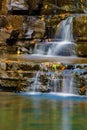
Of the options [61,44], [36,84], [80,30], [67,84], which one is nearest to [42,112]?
[67,84]

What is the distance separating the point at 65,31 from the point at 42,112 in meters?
8.90

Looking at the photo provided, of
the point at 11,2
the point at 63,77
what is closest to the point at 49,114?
the point at 63,77

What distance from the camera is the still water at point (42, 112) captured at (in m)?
7.14

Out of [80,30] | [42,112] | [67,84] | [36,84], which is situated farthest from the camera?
[80,30]

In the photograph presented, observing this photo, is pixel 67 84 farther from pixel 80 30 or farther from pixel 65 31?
pixel 65 31

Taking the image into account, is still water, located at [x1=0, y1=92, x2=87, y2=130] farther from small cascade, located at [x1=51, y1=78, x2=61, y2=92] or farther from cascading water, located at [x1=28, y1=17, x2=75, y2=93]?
→ cascading water, located at [x1=28, y1=17, x2=75, y2=93]

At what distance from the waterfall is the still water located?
6.11m

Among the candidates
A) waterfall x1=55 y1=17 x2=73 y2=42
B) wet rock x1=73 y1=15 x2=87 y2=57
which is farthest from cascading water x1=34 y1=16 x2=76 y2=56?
wet rock x1=73 y1=15 x2=87 y2=57

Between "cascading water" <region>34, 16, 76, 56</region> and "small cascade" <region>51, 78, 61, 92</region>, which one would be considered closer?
"small cascade" <region>51, 78, 61, 92</region>

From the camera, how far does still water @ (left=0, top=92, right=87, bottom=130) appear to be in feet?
23.4

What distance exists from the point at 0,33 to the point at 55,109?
8.94 metres

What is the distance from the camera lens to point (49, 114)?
8117 mm

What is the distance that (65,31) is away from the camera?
1686 centimetres

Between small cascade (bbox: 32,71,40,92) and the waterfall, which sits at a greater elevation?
the waterfall
